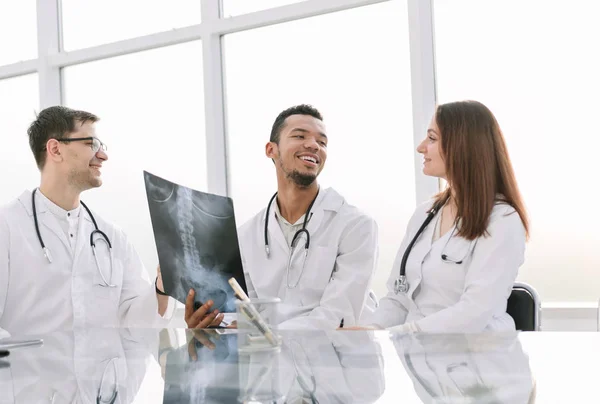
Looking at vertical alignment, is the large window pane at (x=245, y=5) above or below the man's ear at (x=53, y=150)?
above

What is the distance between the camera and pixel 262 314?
157 cm

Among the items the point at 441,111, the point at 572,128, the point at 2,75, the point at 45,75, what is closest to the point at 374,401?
the point at 441,111

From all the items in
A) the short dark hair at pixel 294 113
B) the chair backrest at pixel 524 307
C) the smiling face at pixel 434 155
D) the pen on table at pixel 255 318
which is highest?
the short dark hair at pixel 294 113

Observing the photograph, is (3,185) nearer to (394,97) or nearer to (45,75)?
(45,75)

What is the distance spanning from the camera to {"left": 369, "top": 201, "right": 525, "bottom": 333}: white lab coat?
7.13ft

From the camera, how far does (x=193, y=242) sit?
2188 mm

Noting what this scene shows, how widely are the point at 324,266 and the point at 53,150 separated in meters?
1.31

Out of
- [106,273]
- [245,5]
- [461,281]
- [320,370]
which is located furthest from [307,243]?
[245,5]

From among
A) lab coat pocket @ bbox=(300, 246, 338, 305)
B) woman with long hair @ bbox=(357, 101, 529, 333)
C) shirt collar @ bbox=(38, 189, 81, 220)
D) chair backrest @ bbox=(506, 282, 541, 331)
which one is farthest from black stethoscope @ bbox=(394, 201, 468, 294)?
shirt collar @ bbox=(38, 189, 81, 220)

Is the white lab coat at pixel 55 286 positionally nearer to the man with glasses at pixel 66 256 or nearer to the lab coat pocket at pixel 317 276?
the man with glasses at pixel 66 256

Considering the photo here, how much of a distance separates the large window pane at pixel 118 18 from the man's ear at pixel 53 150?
1670 millimetres

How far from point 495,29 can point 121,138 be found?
246 cm

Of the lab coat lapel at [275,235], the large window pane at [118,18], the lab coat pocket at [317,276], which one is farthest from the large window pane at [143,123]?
the lab coat pocket at [317,276]

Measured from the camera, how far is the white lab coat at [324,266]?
8.92 feet
